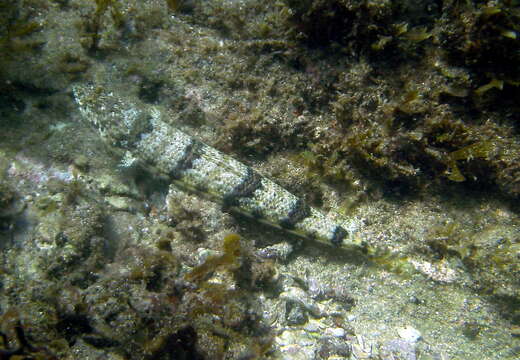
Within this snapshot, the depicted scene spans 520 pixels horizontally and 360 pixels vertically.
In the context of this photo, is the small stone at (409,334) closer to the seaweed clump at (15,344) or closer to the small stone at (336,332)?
the small stone at (336,332)

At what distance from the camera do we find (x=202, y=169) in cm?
517

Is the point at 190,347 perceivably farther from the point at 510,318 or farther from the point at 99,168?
the point at 510,318

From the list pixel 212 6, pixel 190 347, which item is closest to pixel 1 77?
pixel 212 6

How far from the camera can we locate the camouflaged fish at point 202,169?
203 inches

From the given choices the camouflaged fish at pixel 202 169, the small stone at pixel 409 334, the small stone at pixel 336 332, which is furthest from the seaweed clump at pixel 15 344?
the small stone at pixel 409 334

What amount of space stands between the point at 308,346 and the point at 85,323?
116 inches

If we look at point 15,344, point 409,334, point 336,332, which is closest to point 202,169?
point 15,344

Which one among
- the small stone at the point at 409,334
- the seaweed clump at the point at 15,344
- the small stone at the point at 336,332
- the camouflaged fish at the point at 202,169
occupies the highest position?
the camouflaged fish at the point at 202,169

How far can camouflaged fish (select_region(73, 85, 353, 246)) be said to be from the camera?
514 centimetres

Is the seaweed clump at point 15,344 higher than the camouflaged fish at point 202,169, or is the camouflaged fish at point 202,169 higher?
the camouflaged fish at point 202,169

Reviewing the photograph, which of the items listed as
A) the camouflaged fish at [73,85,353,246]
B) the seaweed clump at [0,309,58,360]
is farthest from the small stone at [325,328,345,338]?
the seaweed clump at [0,309,58,360]

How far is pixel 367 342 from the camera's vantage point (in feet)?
14.9

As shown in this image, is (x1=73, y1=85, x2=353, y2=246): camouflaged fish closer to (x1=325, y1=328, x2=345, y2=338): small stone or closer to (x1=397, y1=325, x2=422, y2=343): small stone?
(x1=325, y1=328, x2=345, y2=338): small stone

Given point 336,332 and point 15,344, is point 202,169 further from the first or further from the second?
point 336,332
